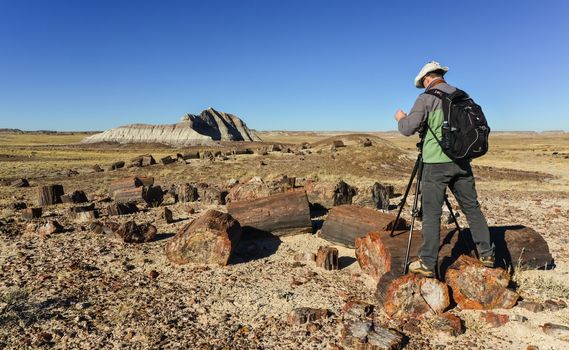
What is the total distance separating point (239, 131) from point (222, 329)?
107m

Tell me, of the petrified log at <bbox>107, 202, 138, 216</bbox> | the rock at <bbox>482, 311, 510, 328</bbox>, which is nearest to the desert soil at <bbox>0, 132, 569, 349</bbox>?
the rock at <bbox>482, 311, 510, 328</bbox>

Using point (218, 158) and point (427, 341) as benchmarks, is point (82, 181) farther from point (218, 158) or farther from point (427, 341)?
point (427, 341)

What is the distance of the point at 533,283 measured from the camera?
494 cm

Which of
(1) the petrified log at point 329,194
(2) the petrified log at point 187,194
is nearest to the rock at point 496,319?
(1) the petrified log at point 329,194

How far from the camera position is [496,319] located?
13.3 ft

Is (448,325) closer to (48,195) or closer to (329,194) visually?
(329,194)

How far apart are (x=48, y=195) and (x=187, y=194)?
4206 millimetres

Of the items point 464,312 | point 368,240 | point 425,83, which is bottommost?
point 464,312

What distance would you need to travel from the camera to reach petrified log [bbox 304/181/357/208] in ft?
34.0

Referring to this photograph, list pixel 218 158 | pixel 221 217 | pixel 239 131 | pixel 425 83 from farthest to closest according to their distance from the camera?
pixel 239 131 → pixel 218 158 → pixel 221 217 → pixel 425 83

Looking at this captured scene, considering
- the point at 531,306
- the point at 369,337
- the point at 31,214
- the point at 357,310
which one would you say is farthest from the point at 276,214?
the point at 31,214

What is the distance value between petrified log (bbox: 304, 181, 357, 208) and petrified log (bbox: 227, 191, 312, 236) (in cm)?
266

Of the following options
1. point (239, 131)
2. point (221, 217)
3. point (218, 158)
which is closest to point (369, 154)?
point (218, 158)

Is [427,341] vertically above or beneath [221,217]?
beneath
